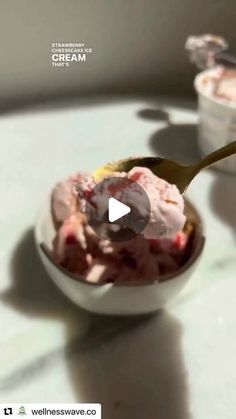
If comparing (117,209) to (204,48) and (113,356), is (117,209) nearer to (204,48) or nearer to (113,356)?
(113,356)

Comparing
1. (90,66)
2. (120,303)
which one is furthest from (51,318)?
(90,66)

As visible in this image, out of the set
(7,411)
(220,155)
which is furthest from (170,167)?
(7,411)

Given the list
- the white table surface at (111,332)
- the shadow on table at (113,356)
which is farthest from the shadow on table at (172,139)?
the shadow on table at (113,356)

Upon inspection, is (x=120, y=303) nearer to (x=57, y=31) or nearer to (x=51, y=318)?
(x=51, y=318)

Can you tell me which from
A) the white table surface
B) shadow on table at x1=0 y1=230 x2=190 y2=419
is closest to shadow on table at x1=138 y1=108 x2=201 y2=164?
the white table surface

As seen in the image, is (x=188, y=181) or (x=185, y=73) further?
(x=185, y=73)

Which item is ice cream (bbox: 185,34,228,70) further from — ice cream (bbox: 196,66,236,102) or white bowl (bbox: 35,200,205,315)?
white bowl (bbox: 35,200,205,315)

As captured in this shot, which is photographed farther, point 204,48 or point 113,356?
point 204,48
